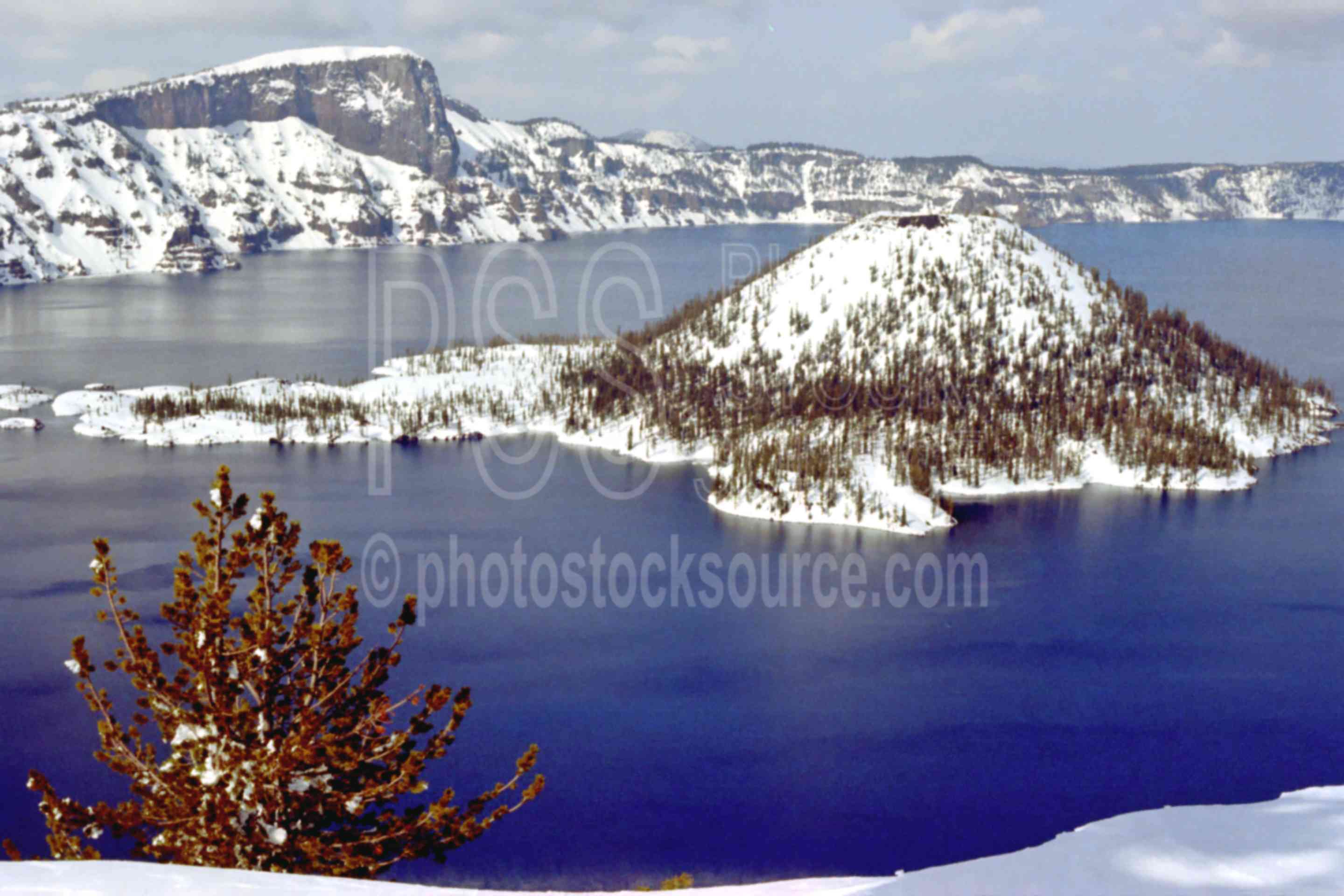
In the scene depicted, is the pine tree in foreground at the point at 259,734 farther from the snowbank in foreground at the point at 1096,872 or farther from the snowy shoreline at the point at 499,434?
the snowy shoreline at the point at 499,434

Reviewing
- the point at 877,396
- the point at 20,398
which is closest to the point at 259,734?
the point at 877,396

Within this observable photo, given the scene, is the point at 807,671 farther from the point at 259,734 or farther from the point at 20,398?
the point at 20,398

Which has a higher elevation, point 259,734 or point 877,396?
point 877,396

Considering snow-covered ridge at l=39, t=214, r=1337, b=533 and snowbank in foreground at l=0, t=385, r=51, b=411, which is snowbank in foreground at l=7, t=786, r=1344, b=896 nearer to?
snow-covered ridge at l=39, t=214, r=1337, b=533

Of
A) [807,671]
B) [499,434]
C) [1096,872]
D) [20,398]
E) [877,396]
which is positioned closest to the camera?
[1096,872]

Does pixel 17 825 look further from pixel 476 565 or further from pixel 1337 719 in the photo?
pixel 1337 719

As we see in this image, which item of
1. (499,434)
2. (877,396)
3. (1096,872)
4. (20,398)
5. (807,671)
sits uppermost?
(877,396)
